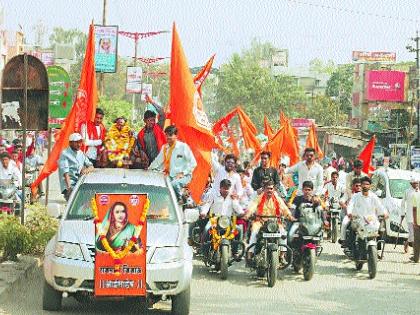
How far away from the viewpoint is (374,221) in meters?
15.4

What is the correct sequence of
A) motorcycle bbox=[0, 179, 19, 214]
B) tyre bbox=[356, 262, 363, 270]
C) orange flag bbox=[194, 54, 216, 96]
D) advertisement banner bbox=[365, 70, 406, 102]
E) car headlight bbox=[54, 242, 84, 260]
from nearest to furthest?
car headlight bbox=[54, 242, 84, 260] → tyre bbox=[356, 262, 363, 270] → orange flag bbox=[194, 54, 216, 96] → motorcycle bbox=[0, 179, 19, 214] → advertisement banner bbox=[365, 70, 406, 102]

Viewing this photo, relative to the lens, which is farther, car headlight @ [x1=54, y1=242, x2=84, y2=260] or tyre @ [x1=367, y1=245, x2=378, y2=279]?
tyre @ [x1=367, y1=245, x2=378, y2=279]

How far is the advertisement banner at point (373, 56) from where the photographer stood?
4665 inches

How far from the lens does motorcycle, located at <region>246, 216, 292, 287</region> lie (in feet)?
42.1

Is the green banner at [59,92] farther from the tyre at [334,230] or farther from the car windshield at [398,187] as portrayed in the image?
the car windshield at [398,187]

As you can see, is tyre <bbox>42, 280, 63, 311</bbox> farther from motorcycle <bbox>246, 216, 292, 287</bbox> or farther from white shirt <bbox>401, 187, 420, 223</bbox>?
white shirt <bbox>401, 187, 420, 223</bbox>

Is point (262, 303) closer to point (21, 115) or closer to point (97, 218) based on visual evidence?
point (97, 218)

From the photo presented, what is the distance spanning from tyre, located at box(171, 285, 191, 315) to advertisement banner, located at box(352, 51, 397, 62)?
110 metres

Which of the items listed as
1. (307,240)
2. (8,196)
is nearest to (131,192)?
(307,240)

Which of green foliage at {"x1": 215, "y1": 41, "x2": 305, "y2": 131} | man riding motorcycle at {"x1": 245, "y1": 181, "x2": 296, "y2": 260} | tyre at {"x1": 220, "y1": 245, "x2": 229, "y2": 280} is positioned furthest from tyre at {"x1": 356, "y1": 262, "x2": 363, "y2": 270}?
green foliage at {"x1": 215, "y1": 41, "x2": 305, "y2": 131}

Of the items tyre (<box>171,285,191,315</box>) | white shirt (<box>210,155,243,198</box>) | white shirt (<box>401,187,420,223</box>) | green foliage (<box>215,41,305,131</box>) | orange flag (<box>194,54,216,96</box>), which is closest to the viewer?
tyre (<box>171,285,191,315</box>)

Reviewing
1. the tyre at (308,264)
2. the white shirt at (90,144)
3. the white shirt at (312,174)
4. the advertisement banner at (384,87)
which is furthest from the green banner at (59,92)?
the advertisement banner at (384,87)

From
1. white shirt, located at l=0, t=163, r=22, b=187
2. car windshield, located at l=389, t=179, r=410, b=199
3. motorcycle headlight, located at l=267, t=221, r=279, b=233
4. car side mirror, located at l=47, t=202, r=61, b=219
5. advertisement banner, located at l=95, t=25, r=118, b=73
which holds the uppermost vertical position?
advertisement banner, located at l=95, t=25, r=118, b=73

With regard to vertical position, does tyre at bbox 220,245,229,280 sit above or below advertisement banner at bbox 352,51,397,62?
below
